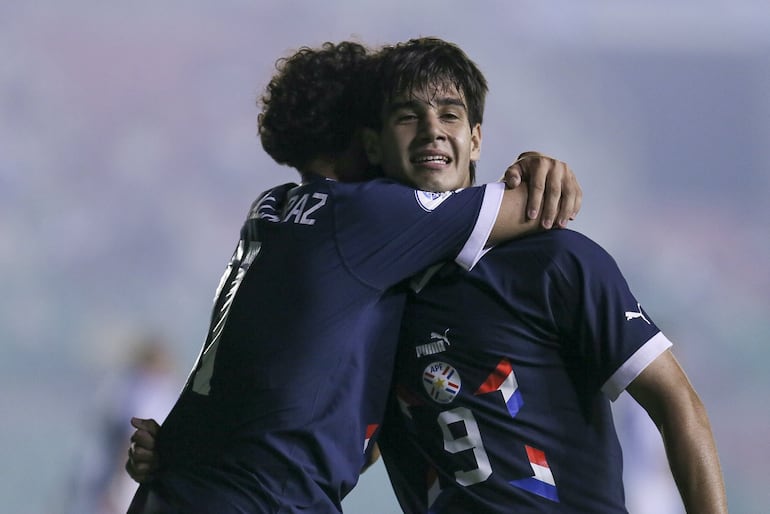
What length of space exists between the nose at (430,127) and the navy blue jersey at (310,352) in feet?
0.56

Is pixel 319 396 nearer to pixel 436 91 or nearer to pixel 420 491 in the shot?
pixel 420 491

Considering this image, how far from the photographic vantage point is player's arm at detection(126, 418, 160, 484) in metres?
2.20

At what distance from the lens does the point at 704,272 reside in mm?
6676

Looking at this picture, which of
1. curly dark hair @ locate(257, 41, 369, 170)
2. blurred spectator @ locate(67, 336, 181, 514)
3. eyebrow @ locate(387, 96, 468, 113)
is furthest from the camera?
blurred spectator @ locate(67, 336, 181, 514)

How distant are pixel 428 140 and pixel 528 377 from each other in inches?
22.4

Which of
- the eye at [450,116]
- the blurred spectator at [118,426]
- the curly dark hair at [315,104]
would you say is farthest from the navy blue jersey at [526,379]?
the blurred spectator at [118,426]

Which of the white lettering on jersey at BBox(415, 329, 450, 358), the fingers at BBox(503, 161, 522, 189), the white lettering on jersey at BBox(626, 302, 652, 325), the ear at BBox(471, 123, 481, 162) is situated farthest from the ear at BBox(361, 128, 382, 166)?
the white lettering on jersey at BBox(626, 302, 652, 325)

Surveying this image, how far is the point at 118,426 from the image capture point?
5.29m

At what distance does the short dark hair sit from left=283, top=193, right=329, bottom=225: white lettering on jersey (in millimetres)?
277

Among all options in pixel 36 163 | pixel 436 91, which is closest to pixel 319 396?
pixel 436 91

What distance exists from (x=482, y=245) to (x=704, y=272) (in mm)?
4917

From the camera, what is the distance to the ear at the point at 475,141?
249 centimetres

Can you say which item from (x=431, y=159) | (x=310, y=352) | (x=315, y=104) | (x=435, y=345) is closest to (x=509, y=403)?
(x=435, y=345)

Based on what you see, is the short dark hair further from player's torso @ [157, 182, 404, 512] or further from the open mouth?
player's torso @ [157, 182, 404, 512]
